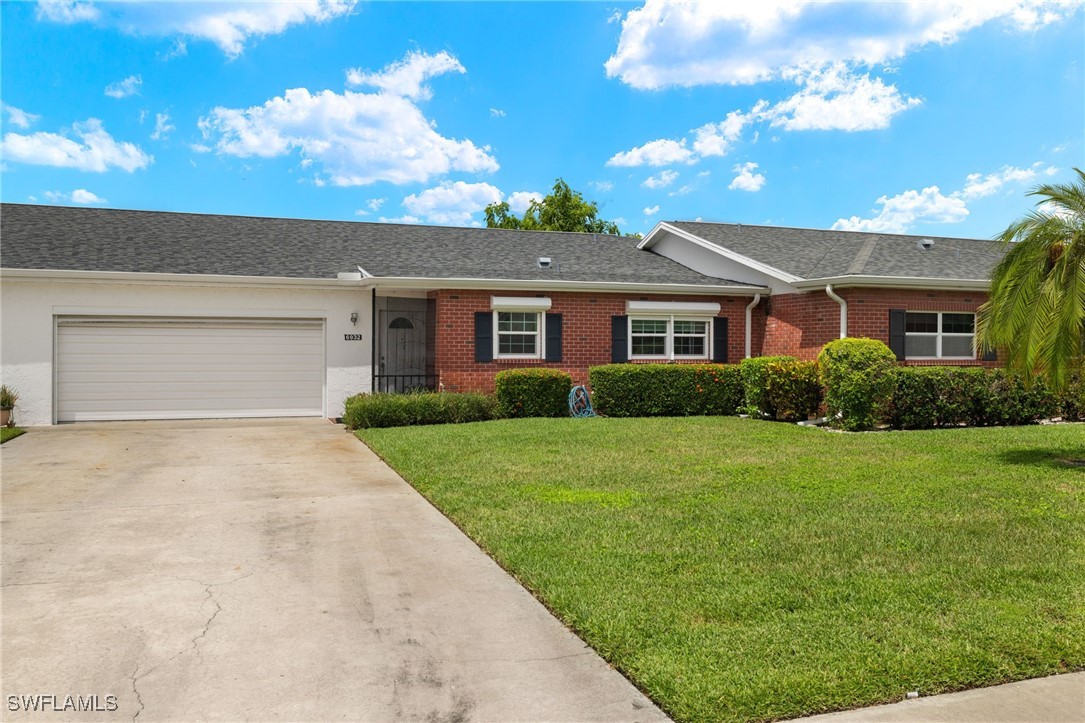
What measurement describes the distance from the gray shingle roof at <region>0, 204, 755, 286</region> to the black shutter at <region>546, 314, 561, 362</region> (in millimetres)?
889

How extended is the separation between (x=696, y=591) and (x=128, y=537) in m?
4.84

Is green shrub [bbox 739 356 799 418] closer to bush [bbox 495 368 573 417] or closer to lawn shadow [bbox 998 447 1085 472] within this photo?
bush [bbox 495 368 573 417]

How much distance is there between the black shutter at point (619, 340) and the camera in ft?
57.8

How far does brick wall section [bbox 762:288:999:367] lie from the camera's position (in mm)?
16000

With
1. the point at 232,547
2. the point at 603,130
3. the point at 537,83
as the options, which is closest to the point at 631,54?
the point at 537,83

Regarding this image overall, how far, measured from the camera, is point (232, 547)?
651cm

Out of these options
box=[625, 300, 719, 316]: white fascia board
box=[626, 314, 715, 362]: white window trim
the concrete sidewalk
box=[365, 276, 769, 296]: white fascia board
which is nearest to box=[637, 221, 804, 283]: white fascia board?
box=[365, 276, 769, 296]: white fascia board

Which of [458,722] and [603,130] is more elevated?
[603,130]

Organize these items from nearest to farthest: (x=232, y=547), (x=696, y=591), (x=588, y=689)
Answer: (x=588, y=689)
(x=696, y=591)
(x=232, y=547)

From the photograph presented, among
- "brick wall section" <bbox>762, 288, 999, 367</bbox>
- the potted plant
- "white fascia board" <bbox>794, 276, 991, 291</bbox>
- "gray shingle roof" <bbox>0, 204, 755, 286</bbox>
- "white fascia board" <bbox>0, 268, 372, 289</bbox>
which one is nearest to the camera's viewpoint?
the potted plant

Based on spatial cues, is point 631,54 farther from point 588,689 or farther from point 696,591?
point 588,689

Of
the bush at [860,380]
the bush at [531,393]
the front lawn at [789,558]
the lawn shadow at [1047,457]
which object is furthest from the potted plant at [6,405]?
the lawn shadow at [1047,457]

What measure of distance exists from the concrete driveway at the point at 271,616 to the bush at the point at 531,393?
692 centimetres

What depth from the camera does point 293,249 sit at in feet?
61.2
